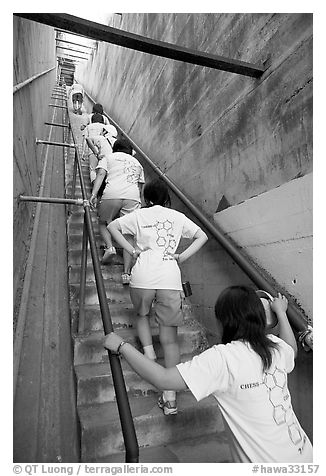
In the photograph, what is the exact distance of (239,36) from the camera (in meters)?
2.31

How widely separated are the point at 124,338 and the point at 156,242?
80cm

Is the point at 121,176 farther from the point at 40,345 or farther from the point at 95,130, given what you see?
the point at 40,345

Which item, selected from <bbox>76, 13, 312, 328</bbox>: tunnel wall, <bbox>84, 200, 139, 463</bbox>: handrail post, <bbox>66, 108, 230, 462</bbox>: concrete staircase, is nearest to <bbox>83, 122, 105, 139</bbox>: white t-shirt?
<bbox>76, 13, 312, 328</bbox>: tunnel wall

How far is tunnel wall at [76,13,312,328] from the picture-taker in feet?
5.48

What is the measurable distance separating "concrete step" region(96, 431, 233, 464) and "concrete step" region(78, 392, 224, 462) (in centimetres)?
2

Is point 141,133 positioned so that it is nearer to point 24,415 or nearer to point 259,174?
point 259,174

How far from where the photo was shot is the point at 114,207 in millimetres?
2822

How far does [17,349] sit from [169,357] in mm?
880

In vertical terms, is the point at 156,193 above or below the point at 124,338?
above

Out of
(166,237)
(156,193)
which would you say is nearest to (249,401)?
(166,237)

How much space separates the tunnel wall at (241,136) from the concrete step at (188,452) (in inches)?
33.8

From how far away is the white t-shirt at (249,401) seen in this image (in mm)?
996

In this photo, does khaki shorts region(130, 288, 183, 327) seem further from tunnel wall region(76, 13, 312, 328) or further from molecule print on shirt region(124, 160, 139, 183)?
molecule print on shirt region(124, 160, 139, 183)
